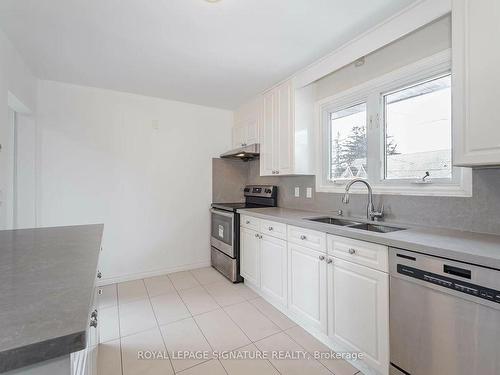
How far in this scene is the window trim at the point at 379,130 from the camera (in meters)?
1.63

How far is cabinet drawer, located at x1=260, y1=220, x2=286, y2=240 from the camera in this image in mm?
2219

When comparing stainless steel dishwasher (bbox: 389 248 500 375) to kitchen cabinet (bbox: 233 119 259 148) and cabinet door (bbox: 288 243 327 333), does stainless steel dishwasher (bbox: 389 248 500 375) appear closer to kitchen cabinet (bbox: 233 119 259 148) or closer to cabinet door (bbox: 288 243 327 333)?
cabinet door (bbox: 288 243 327 333)

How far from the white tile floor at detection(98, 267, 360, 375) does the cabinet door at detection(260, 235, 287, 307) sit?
0.16 metres

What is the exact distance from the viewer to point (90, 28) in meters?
1.79

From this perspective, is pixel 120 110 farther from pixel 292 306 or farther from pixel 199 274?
pixel 292 306

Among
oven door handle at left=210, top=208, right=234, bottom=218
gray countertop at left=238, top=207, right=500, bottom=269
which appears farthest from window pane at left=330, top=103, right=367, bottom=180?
oven door handle at left=210, top=208, right=234, bottom=218

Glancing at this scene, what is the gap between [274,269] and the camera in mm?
2324

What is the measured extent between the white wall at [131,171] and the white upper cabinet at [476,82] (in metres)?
2.84

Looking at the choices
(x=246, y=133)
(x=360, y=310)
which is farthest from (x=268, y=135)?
(x=360, y=310)

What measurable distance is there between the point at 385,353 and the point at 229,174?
9.29 ft

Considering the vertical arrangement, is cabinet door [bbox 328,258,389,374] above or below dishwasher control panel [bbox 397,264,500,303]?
below

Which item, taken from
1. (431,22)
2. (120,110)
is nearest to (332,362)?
(431,22)

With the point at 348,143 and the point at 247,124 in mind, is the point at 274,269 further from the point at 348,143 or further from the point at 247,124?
the point at 247,124

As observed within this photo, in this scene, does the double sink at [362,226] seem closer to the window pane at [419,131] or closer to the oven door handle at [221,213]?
the window pane at [419,131]
